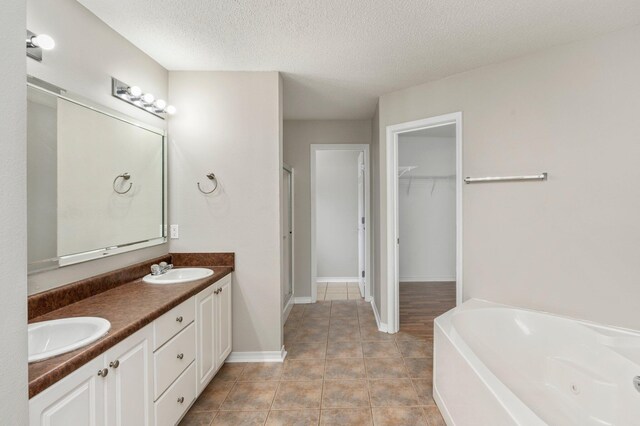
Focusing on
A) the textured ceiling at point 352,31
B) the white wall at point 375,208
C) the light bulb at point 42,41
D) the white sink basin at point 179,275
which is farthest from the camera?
the white wall at point 375,208

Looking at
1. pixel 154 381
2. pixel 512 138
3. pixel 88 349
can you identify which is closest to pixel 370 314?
pixel 512 138

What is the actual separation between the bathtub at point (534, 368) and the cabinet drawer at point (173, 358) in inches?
61.3

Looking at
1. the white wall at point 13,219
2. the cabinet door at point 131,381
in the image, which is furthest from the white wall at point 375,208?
the white wall at point 13,219

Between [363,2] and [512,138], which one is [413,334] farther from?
[363,2]

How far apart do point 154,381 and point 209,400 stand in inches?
29.4

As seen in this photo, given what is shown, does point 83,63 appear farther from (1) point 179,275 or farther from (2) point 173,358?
(2) point 173,358

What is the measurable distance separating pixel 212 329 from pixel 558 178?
2.70 metres

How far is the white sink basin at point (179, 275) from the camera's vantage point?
2.07m

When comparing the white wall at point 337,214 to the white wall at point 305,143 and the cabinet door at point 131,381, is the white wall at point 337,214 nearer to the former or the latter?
the white wall at point 305,143

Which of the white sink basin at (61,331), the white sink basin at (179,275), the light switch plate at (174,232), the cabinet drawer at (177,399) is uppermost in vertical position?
the light switch plate at (174,232)

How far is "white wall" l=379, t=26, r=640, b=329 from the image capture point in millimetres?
1933

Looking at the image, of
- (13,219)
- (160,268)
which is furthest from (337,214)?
(13,219)

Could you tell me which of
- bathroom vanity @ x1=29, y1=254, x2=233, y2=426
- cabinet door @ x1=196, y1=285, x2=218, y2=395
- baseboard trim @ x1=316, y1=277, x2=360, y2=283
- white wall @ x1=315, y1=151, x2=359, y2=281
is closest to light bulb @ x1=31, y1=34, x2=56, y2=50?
bathroom vanity @ x1=29, y1=254, x2=233, y2=426

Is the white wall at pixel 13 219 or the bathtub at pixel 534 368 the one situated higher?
the white wall at pixel 13 219
